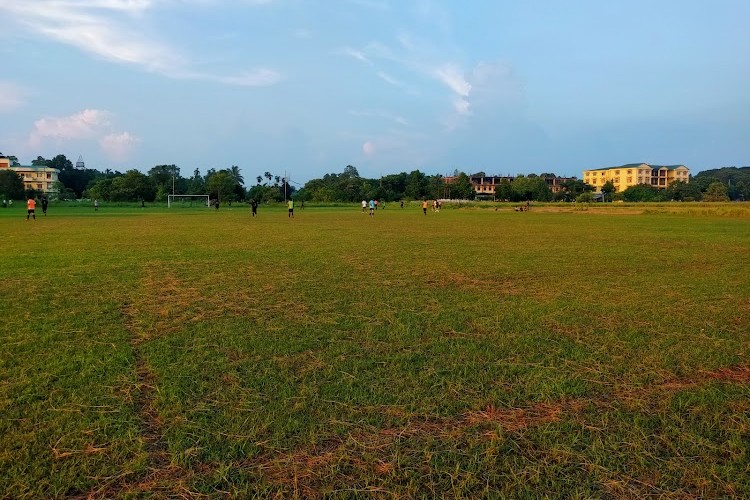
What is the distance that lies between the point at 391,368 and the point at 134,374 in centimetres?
220

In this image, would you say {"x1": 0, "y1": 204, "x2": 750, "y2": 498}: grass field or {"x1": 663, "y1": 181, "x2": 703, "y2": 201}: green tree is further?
{"x1": 663, "y1": 181, "x2": 703, "y2": 201}: green tree

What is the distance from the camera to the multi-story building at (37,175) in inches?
3858

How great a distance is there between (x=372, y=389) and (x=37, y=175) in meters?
120

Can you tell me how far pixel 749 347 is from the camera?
5043mm

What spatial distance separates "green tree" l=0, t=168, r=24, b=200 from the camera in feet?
214

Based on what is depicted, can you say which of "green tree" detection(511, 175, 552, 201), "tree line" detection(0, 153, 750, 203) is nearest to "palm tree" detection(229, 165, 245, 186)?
"tree line" detection(0, 153, 750, 203)

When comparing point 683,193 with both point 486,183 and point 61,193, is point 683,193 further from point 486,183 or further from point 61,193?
point 61,193

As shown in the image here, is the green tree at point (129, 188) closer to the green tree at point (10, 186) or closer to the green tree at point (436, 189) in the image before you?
the green tree at point (10, 186)

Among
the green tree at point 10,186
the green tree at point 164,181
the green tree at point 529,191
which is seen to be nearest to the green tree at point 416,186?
the green tree at point 529,191

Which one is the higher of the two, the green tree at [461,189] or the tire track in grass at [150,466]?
the green tree at [461,189]

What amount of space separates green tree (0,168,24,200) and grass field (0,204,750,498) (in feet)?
237

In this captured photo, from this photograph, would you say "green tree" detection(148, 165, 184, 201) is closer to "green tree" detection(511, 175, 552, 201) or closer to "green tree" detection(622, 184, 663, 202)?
"green tree" detection(511, 175, 552, 201)

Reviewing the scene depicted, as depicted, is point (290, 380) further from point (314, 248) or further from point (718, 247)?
point (718, 247)

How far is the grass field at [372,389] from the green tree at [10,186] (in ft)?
237
